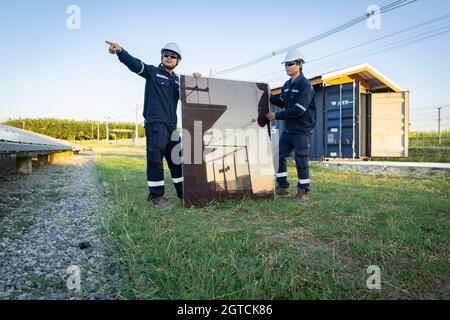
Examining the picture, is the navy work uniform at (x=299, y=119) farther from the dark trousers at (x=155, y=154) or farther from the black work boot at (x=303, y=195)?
the dark trousers at (x=155, y=154)

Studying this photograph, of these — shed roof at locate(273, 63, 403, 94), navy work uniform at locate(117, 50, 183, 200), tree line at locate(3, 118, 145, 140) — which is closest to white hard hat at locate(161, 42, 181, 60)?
navy work uniform at locate(117, 50, 183, 200)

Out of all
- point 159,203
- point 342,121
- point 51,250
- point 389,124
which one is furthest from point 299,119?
point 389,124

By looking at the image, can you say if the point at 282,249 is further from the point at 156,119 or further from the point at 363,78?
the point at 363,78

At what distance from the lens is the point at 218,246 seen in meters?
1.97

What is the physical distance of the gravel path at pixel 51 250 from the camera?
1.46 m

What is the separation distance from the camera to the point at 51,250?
6.56ft

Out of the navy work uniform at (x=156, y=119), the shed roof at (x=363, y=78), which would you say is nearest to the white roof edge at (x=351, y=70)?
the shed roof at (x=363, y=78)

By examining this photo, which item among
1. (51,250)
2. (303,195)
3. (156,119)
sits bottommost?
(51,250)

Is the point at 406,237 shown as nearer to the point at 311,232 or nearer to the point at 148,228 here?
the point at 311,232

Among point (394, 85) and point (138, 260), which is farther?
point (394, 85)

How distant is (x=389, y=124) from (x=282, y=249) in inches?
353

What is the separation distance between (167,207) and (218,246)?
1438 mm

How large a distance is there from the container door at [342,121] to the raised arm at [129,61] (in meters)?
7.02
